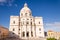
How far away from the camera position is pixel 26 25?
4925cm

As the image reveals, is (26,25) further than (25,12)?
No

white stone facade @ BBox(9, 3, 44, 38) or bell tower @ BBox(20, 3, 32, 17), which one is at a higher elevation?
bell tower @ BBox(20, 3, 32, 17)

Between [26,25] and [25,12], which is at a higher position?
[25,12]

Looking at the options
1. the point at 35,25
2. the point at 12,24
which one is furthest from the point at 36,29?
the point at 12,24

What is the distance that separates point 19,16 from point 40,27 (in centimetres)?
933

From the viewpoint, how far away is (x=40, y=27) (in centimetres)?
5131

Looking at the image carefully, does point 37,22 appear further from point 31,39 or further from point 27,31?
point 31,39

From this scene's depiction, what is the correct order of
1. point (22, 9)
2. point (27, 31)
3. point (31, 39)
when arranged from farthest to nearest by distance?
point (22, 9)
point (27, 31)
point (31, 39)

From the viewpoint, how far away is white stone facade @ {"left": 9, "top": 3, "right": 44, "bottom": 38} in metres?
49.3

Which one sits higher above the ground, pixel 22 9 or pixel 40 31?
pixel 22 9

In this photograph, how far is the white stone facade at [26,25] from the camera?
49.3 meters

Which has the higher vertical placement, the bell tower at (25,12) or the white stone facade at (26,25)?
the bell tower at (25,12)

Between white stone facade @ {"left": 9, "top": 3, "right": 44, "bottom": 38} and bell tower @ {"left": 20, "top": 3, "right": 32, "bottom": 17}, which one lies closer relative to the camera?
white stone facade @ {"left": 9, "top": 3, "right": 44, "bottom": 38}

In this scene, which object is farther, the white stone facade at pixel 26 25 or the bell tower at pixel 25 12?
the bell tower at pixel 25 12
